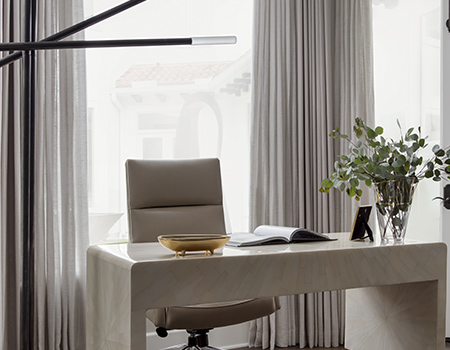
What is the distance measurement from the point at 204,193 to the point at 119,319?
1.11 m

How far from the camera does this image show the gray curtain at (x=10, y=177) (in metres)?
2.66

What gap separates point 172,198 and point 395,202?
1.05 metres

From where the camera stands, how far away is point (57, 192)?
2.81 meters

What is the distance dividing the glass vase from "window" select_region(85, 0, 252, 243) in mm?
1488

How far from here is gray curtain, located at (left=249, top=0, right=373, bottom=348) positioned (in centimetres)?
324

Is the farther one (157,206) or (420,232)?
(420,232)

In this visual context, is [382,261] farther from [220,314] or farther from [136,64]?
[136,64]

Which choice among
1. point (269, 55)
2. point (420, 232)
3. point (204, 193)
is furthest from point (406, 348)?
point (269, 55)

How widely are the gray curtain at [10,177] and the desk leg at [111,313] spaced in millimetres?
1125

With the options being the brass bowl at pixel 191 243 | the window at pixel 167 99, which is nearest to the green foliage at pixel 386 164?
the brass bowl at pixel 191 243

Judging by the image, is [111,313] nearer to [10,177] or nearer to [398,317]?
[398,317]

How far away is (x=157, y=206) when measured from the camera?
245 centimetres

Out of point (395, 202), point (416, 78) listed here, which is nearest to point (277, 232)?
point (395, 202)

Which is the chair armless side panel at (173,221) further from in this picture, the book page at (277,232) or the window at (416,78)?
the window at (416,78)
